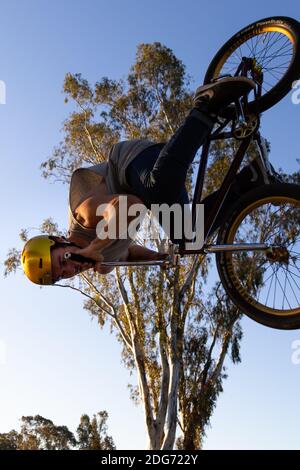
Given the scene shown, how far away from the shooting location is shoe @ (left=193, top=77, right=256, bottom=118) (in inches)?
129

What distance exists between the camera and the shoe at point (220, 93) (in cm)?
327

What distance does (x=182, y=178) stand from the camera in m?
3.38

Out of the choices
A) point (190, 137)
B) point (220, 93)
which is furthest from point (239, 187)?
point (220, 93)

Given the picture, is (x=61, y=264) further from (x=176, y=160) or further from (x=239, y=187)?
(x=239, y=187)

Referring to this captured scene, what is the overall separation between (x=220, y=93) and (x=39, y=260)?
1.54 metres

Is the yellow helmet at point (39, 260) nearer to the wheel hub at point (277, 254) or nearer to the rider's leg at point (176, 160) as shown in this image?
the rider's leg at point (176, 160)

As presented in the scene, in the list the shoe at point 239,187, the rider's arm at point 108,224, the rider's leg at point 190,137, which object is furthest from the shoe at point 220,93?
the rider's arm at point 108,224

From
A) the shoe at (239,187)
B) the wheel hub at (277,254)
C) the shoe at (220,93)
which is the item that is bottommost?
the wheel hub at (277,254)

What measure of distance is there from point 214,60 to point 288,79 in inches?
25.8

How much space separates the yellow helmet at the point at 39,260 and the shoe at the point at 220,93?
1.30 metres

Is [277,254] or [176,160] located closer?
[176,160]

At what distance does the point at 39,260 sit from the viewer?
129 inches

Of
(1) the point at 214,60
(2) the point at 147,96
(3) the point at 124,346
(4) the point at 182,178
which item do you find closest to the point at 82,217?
(4) the point at 182,178

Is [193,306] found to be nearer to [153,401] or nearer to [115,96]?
[153,401]
